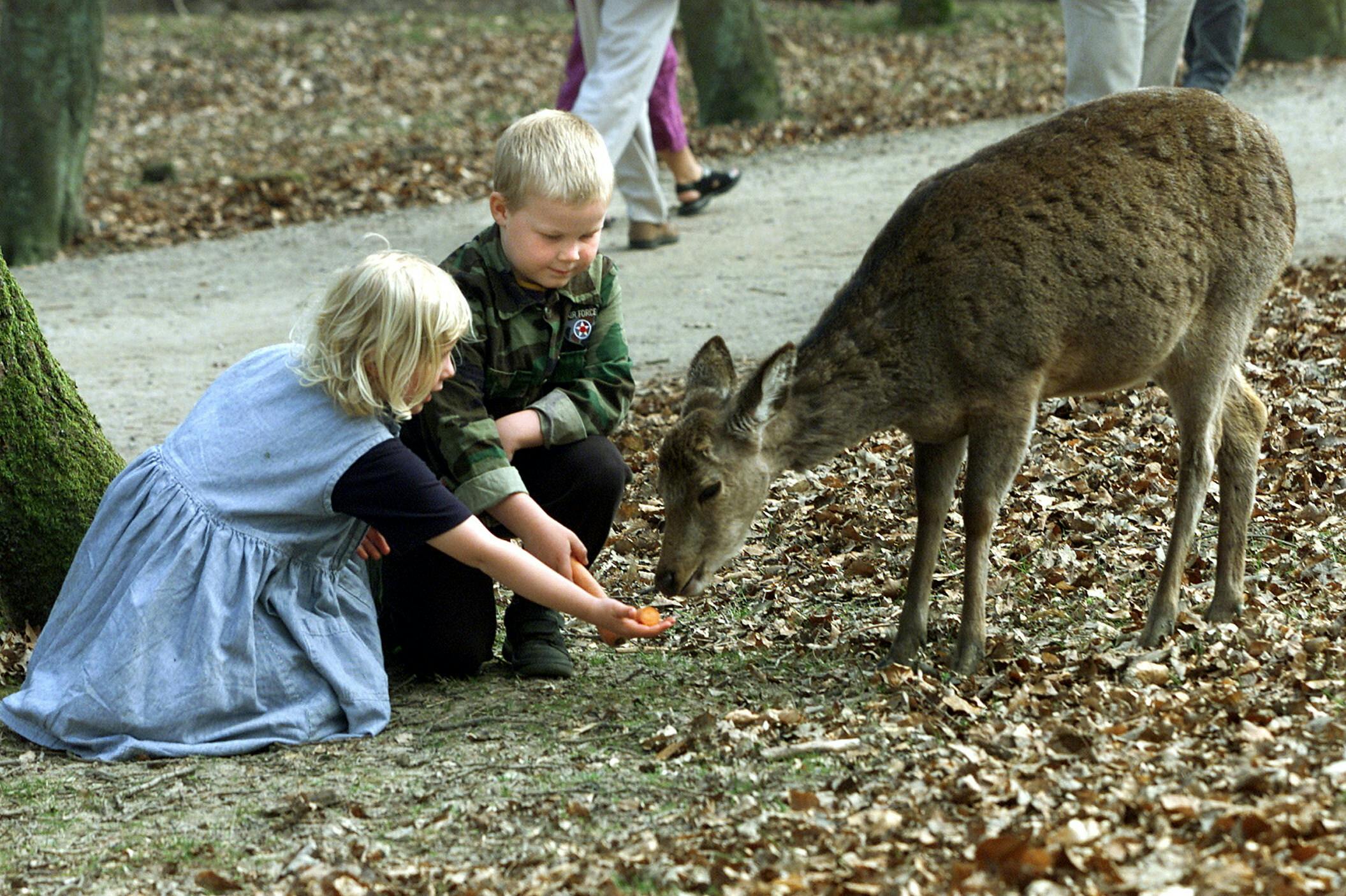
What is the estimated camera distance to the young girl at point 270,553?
13.8 ft

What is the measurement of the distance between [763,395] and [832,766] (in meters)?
1.15

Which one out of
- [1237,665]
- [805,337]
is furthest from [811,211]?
[1237,665]

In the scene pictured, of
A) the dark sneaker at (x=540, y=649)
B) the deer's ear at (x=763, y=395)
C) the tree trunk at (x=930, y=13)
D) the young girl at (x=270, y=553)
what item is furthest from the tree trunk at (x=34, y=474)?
the tree trunk at (x=930, y=13)

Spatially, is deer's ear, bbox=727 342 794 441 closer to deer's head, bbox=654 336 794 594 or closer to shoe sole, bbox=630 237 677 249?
deer's head, bbox=654 336 794 594

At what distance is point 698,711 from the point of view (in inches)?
180

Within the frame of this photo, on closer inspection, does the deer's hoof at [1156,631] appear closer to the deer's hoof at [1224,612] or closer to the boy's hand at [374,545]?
the deer's hoof at [1224,612]

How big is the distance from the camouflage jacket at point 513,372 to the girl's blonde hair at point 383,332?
10.8 inches

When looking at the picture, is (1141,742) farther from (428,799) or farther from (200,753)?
(200,753)

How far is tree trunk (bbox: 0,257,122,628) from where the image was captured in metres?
5.10

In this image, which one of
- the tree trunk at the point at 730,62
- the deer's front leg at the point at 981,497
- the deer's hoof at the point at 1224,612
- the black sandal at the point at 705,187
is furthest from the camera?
the tree trunk at the point at 730,62

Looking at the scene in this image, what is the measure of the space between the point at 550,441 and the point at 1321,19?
13951 mm

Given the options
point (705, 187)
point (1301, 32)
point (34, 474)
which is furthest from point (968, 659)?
point (1301, 32)

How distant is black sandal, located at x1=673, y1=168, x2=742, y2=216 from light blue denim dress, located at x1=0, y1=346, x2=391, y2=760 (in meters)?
7.66

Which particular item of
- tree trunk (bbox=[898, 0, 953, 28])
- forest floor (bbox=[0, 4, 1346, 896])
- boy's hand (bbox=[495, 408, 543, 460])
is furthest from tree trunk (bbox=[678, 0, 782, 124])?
boy's hand (bbox=[495, 408, 543, 460])
